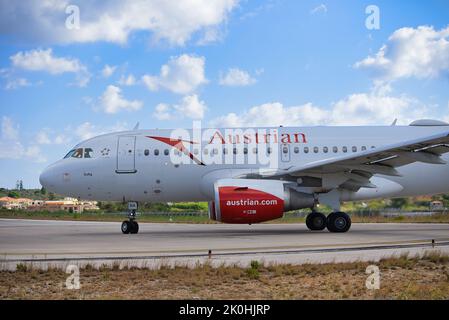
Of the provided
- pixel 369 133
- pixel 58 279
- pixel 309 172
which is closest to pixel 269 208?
pixel 309 172

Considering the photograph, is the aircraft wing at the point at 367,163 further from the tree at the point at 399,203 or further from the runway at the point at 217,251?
the tree at the point at 399,203

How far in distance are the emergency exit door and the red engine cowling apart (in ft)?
14.6

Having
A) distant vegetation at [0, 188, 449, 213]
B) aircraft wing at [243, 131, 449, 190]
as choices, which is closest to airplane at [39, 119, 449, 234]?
aircraft wing at [243, 131, 449, 190]

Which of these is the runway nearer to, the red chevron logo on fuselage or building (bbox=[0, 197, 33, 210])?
the red chevron logo on fuselage

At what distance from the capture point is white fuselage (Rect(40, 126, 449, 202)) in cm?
2195

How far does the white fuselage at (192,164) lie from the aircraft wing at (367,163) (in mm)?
1287

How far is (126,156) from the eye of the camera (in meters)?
22.3

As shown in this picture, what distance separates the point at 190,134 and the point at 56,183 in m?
5.68

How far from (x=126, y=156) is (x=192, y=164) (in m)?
2.68

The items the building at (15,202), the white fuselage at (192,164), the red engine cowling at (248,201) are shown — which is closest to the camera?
the red engine cowling at (248,201)

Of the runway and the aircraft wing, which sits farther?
the aircraft wing

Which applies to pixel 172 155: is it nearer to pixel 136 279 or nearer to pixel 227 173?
pixel 227 173

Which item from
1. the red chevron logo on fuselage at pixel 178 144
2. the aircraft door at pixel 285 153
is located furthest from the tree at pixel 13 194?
the aircraft door at pixel 285 153

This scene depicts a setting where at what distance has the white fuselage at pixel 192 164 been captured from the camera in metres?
22.0
